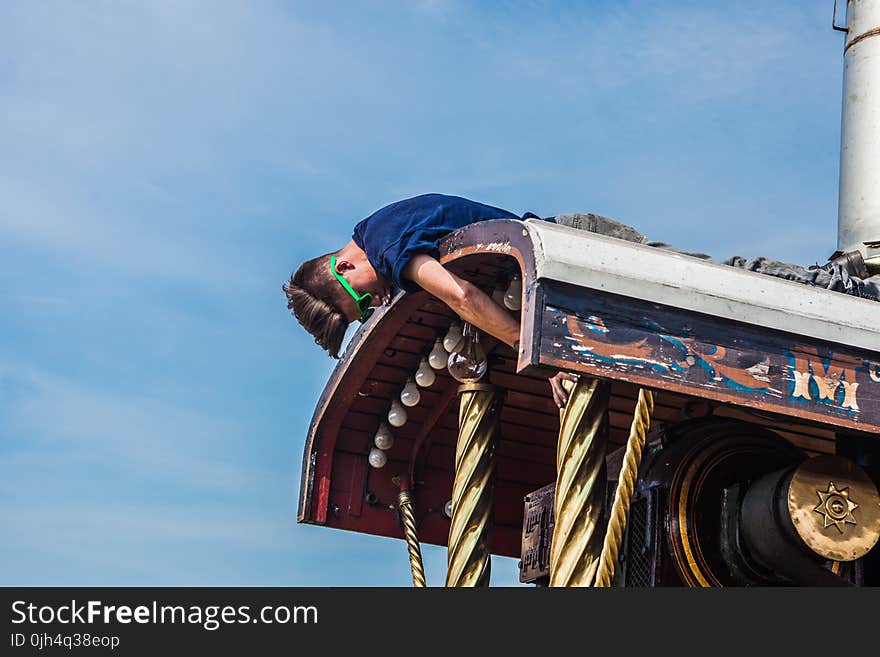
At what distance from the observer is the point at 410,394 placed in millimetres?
6465

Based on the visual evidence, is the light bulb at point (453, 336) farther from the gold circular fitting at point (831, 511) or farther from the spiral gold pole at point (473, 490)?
the gold circular fitting at point (831, 511)

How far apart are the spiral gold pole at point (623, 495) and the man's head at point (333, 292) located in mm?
1488

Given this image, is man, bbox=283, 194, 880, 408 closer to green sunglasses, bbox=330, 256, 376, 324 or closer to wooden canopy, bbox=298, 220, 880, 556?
green sunglasses, bbox=330, 256, 376, 324

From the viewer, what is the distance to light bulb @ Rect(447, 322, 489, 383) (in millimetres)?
5914

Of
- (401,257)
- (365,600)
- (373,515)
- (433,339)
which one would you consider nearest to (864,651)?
(365,600)

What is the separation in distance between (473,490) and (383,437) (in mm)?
996

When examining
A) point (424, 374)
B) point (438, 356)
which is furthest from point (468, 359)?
point (424, 374)

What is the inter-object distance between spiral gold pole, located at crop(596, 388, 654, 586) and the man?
30cm

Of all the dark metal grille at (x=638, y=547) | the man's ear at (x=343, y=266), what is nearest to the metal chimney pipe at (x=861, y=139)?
the dark metal grille at (x=638, y=547)

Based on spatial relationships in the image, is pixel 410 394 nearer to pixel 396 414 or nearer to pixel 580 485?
pixel 396 414

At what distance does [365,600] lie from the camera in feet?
13.0

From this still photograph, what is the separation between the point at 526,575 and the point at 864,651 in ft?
7.89

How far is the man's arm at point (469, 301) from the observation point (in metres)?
5.13

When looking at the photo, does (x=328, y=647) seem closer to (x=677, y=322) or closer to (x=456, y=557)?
(x=677, y=322)
